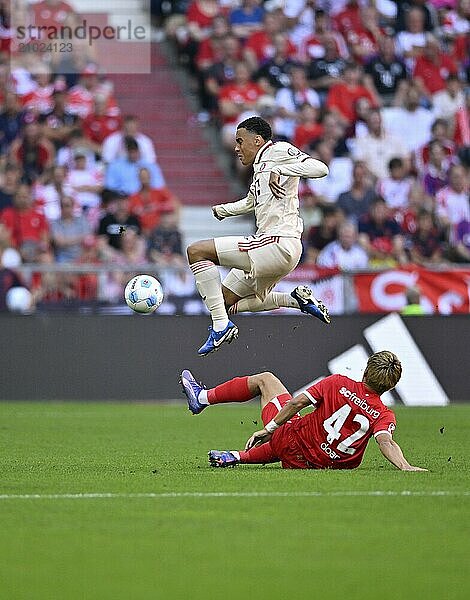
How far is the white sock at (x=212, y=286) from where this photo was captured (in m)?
11.1

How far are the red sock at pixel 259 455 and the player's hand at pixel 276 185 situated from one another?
2.50 metres

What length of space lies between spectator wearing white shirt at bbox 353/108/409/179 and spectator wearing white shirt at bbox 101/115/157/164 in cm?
322

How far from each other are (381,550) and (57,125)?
14864mm

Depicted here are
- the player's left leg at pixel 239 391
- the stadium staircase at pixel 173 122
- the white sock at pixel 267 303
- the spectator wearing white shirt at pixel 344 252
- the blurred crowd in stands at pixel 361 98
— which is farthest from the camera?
the stadium staircase at pixel 173 122

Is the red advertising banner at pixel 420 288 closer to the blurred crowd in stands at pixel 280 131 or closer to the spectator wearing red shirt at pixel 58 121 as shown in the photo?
the blurred crowd in stands at pixel 280 131

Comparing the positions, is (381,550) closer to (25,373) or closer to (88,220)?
(25,373)

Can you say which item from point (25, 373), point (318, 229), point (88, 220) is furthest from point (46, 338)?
point (318, 229)

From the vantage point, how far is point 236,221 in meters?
20.6

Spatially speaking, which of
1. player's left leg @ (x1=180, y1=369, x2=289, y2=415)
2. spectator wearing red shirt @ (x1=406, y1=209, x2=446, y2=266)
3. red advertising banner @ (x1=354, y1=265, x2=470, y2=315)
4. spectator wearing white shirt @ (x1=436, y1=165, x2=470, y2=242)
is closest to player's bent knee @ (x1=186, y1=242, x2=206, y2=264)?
player's left leg @ (x1=180, y1=369, x2=289, y2=415)

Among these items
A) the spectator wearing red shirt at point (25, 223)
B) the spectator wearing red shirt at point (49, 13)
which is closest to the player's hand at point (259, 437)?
the spectator wearing red shirt at point (25, 223)

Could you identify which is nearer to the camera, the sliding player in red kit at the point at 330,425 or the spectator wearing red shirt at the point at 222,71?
the sliding player in red kit at the point at 330,425

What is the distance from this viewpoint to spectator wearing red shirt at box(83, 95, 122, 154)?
66.2 ft

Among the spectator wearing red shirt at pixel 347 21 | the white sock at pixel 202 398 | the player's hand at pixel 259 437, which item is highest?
the spectator wearing red shirt at pixel 347 21

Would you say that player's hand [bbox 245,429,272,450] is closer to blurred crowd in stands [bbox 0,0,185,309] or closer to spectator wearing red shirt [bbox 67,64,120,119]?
blurred crowd in stands [bbox 0,0,185,309]
